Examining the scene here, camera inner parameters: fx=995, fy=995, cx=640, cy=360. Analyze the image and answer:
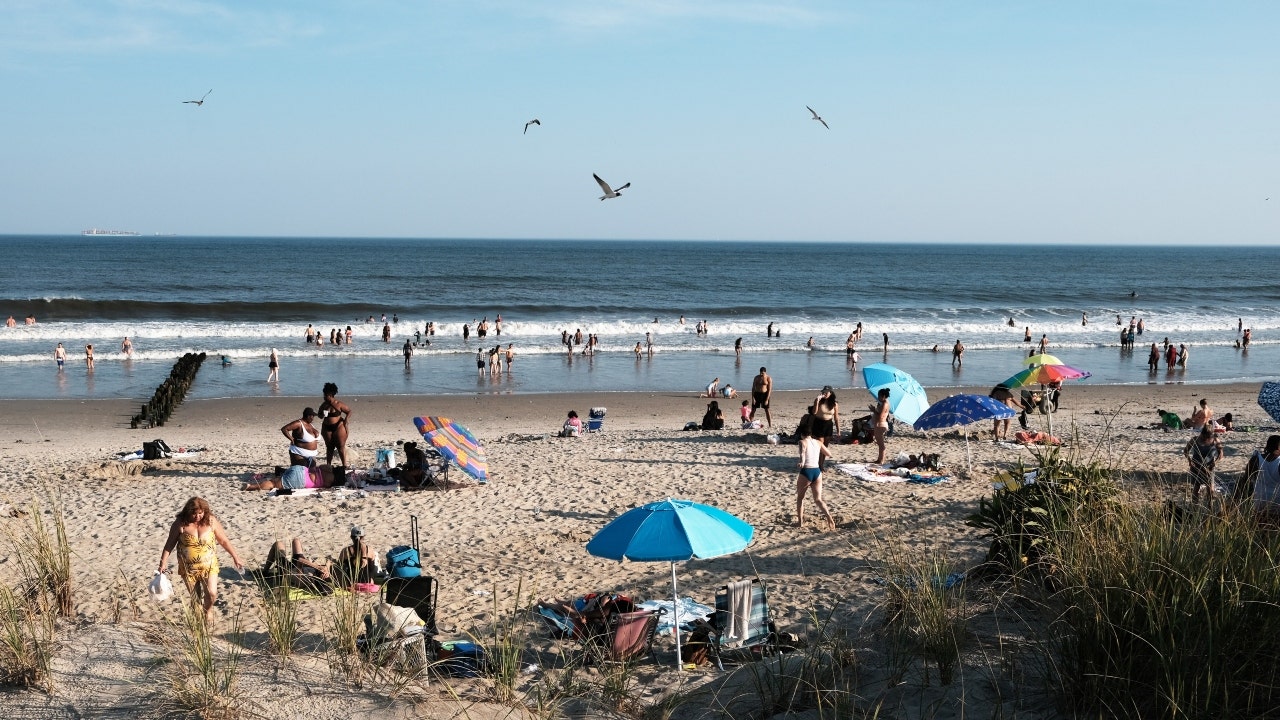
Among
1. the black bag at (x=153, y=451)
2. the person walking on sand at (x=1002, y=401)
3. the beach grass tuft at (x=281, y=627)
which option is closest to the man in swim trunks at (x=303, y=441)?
the black bag at (x=153, y=451)

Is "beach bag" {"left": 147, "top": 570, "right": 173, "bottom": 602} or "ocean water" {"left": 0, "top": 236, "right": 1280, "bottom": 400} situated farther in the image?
"ocean water" {"left": 0, "top": 236, "right": 1280, "bottom": 400}

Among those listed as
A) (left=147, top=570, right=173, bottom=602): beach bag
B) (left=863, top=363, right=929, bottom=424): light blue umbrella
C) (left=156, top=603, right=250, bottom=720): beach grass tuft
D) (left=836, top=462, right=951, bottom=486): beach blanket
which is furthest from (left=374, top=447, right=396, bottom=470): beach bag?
(left=156, top=603, right=250, bottom=720): beach grass tuft

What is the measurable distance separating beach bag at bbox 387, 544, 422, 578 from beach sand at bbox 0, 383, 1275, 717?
428mm

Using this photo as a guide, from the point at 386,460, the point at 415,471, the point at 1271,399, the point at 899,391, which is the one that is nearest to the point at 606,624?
the point at 415,471

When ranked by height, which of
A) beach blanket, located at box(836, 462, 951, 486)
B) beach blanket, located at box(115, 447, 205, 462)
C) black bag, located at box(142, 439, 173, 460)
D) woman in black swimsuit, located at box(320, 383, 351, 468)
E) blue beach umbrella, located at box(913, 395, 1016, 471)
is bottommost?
beach blanket, located at box(115, 447, 205, 462)

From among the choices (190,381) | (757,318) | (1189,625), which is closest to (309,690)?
(1189,625)

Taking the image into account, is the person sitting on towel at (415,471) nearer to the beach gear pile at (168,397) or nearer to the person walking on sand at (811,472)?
the person walking on sand at (811,472)

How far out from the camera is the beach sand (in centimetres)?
543

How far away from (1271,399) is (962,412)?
525cm

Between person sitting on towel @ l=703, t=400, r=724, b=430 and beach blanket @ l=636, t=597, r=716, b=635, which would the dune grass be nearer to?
beach blanket @ l=636, t=597, r=716, b=635

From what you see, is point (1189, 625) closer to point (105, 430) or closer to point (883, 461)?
point (883, 461)

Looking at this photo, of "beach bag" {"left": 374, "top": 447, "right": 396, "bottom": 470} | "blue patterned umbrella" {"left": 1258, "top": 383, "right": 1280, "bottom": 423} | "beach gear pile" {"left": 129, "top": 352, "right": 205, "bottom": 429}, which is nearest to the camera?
"beach bag" {"left": 374, "top": 447, "right": 396, "bottom": 470}

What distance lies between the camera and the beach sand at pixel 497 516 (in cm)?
543

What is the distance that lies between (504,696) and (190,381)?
2531 cm
